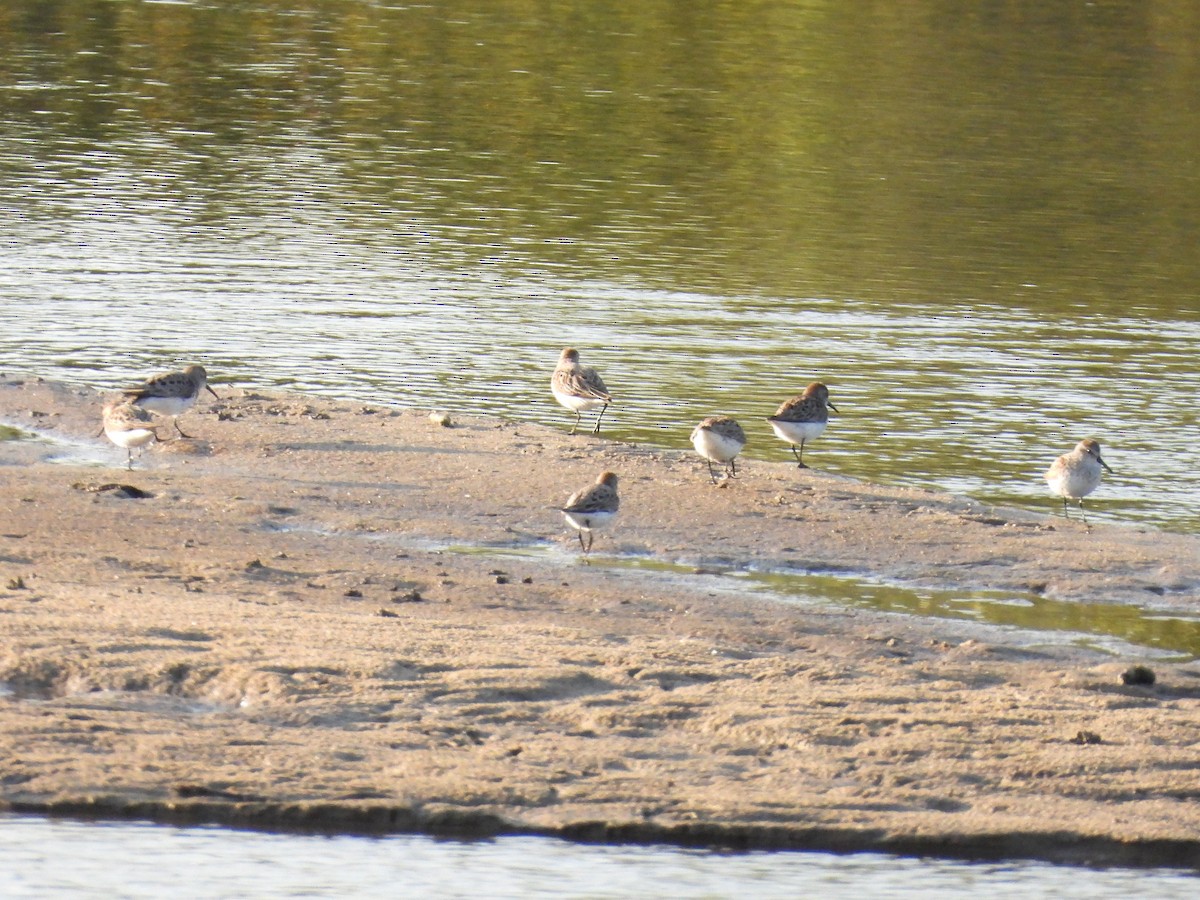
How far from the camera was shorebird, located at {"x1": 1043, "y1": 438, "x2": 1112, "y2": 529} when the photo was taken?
13461 millimetres

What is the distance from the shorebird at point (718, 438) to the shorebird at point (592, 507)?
1.59 m

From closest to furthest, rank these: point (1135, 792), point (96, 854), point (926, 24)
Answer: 1. point (96, 854)
2. point (1135, 792)
3. point (926, 24)

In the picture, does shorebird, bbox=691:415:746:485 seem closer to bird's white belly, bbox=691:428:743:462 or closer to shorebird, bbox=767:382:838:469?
bird's white belly, bbox=691:428:743:462

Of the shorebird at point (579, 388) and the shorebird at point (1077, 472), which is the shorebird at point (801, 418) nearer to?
the shorebird at point (579, 388)

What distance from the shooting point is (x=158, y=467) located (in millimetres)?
14094

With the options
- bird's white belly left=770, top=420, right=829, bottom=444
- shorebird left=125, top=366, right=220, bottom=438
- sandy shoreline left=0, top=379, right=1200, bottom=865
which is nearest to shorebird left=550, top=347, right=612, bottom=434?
bird's white belly left=770, top=420, right=829, bottom=444

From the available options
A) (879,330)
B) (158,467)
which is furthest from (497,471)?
(879,330)

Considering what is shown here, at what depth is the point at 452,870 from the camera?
26.7ft

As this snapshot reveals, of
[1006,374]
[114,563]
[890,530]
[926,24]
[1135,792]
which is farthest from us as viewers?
[926,24]

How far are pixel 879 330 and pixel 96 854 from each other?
46.1 ft

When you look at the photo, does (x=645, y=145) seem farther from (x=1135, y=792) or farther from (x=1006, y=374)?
(x=1135, y=792)

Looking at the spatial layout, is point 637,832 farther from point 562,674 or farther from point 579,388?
point 579,388

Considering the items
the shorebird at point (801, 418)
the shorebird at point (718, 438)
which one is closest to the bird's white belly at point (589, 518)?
the shorebird at point (718, 438)

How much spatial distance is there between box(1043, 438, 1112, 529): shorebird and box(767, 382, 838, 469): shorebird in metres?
1.81
